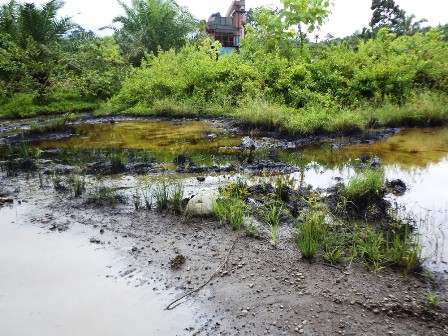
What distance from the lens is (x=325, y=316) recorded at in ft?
9.34

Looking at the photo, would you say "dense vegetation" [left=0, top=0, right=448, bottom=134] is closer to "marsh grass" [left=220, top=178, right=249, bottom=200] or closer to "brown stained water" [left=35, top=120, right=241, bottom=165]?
"brown stained water" [left=35, top=120, right=241, bottom=165]

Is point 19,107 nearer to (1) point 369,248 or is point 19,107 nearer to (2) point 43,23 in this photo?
(2) point 43,23

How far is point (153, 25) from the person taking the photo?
2520cm

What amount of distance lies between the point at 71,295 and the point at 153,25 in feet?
82.1

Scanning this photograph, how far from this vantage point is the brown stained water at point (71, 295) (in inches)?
113

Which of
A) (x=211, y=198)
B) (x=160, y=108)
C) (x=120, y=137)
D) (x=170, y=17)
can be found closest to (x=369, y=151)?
(x=211, y=198)

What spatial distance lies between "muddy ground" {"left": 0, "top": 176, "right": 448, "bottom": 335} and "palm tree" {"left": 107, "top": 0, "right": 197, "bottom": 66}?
22.0 metres

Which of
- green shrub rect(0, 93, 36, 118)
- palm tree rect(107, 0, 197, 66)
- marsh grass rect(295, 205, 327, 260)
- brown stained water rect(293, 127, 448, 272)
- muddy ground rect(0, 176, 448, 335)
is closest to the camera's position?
muddy ground rect(0, 176, 448, 335)

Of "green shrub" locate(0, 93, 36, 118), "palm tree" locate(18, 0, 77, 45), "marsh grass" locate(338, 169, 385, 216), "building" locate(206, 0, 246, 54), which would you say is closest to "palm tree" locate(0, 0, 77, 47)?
"palm tree" locate(18, 0, 77, 45)

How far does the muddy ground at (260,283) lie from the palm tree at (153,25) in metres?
22.0

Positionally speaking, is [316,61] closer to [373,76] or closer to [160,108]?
[373,76]

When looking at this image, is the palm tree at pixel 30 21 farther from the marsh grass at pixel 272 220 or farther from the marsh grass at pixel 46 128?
the marsh grass at pixel 272 220

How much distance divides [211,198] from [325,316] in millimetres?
2425

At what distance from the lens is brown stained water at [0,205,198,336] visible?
9.43 ft
